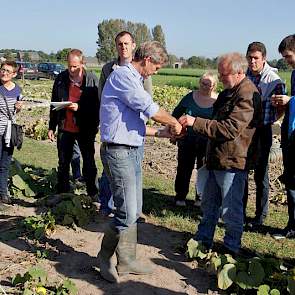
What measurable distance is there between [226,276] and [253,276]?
22 cm

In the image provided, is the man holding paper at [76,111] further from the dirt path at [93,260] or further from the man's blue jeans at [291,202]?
the man's blue jeans at [291,202]

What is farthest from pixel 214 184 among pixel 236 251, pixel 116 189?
pixel 116 189

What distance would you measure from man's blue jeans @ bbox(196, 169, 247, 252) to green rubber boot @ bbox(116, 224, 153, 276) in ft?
2.44

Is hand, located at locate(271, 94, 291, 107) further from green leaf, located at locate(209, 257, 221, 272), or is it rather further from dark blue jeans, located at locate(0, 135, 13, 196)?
dark blue jeans, located at locate(0, 135, 13, 196)

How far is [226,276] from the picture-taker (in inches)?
151

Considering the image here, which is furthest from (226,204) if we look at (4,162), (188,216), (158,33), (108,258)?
(158,33)

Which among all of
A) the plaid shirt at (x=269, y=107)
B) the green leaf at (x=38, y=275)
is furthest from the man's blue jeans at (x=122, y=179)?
the plaid shirt at (x=269, y=107)

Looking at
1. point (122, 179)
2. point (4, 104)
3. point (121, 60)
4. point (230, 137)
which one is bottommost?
point (122, 179)

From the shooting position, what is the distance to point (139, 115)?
3859mm

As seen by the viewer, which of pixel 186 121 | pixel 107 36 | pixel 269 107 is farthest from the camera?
pixel 107 36

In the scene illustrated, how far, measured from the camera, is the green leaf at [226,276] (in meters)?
3.81

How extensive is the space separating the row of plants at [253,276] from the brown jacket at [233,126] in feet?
2.67

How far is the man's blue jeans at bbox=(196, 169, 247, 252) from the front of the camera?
14.0 ft

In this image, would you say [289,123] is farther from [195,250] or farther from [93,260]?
[93,260]
